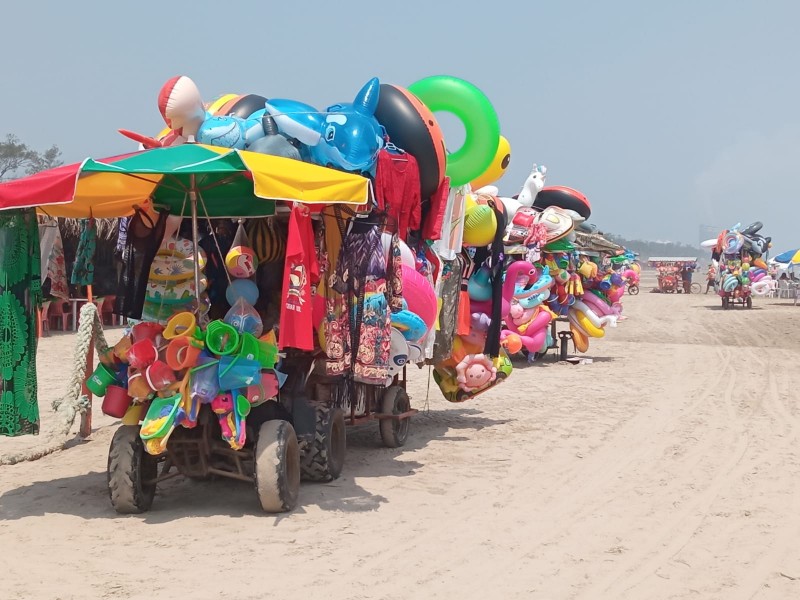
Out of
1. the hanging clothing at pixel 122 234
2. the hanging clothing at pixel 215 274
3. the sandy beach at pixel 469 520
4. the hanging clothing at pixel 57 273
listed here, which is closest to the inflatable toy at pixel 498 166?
the sandy beach at pixel 469 520

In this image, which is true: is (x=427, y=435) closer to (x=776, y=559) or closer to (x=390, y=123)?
(x=390, y=123)

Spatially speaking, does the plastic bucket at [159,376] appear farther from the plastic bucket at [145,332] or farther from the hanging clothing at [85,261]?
the hanging clothing at [85,261]

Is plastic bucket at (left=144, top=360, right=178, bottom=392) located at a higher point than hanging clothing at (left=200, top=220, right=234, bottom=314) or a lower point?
lower

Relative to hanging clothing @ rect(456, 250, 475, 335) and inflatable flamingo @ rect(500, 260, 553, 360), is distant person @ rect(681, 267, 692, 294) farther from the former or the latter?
hanging clothing @ rect(456, 250, 475, 335)

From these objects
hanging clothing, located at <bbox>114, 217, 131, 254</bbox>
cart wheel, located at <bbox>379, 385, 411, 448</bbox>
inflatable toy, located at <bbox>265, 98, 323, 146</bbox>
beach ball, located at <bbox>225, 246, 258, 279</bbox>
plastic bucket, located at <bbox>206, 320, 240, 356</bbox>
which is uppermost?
inflatable toy, located at <bbox>265, 98, 323, 146</bbox>

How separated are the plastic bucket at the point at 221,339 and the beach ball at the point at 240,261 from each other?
557 mm

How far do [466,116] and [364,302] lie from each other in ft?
7.97

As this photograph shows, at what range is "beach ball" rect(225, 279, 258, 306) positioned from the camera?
6.40m

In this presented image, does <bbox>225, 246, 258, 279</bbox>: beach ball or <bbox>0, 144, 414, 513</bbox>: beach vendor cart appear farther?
<bbox>225, 246, 258, 279</bbox>: beach ball

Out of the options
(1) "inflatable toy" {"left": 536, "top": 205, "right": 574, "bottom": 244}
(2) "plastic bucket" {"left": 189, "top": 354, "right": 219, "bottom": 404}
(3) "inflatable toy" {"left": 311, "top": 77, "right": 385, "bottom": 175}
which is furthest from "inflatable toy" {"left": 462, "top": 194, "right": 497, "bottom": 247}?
(1) "inflatable toy" {"left": 536, "top": 205, "right": 574, "bottom": 244}

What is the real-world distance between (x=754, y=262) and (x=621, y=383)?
19.2 meters

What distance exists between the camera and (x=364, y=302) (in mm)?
7070

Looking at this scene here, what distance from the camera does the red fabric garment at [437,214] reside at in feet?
26.5

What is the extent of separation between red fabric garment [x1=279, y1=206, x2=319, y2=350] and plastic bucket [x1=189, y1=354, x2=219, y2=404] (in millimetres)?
485
